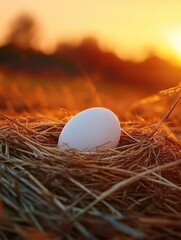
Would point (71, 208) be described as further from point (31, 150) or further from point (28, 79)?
point (28, 79)

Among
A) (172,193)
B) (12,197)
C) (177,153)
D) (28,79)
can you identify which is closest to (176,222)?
(172,193)

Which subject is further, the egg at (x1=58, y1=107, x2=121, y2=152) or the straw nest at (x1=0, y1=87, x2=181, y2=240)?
the egg at (x1=58, y1=107, x2=121, y2=152)

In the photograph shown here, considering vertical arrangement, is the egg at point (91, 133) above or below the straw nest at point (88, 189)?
above

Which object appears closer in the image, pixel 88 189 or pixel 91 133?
pixel 88 189

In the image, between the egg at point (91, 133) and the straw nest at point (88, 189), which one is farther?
the egg at point (91, 133)

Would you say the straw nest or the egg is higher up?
the egg
